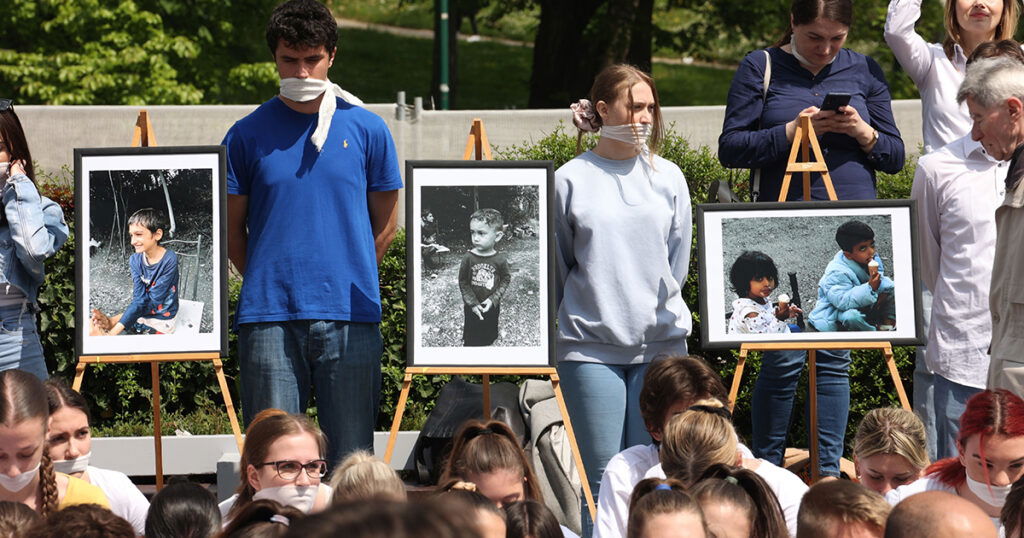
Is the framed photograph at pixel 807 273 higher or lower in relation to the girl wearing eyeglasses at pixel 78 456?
higher

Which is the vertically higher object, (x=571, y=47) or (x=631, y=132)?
(x=571, y=47)

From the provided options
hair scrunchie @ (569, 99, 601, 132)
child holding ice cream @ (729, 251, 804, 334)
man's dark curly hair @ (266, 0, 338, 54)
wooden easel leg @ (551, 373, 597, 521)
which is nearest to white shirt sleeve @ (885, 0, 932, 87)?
child holding ice cream @ (729, 251, 804, 334)

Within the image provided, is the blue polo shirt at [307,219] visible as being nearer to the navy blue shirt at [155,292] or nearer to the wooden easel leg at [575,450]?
the navy blue shirt at [155,292]

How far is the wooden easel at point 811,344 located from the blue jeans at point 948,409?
0.17 m

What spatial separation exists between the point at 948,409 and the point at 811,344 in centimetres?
65

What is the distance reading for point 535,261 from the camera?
18.7 ft

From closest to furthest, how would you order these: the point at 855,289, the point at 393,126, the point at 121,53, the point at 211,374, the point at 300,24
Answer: the point at 300,24 → the point at 855,289 → the point at 211,374 → the point at 393,126 → the point at 121,53

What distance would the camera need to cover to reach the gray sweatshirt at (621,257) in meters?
5.56

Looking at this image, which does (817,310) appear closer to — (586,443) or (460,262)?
(586,443)

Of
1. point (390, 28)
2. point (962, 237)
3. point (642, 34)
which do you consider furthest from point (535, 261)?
point (390, 28)

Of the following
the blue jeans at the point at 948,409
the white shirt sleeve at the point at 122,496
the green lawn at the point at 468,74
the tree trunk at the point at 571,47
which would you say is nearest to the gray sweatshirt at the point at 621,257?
the blue jeans at the point at 948,409

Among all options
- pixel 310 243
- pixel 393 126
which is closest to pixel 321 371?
pixel 310 243

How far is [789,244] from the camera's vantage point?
5820 millimetres

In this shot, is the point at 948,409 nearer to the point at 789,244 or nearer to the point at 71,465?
the point at 789,244
